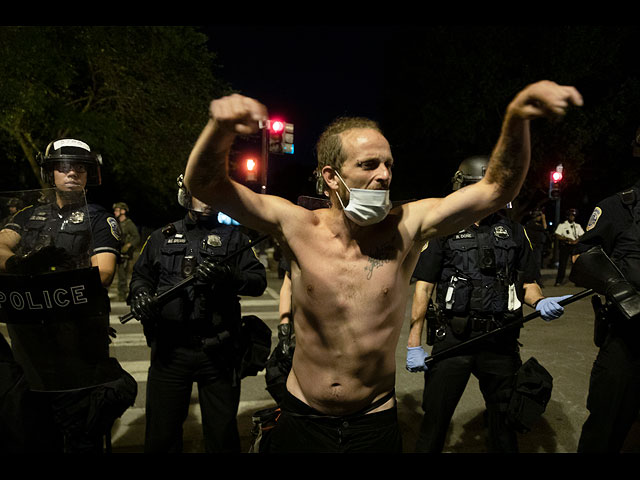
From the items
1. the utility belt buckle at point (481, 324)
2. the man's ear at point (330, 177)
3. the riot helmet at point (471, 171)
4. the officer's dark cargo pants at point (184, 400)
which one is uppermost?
the man's ear at point (330, 177)

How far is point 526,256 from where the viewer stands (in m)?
3.96

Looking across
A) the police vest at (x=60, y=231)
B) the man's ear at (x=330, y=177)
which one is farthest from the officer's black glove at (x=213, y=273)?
the man's ear at (x=330, y=177)

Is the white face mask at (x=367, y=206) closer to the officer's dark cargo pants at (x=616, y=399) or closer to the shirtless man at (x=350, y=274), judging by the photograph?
the shirtless man at (x=350, y=274)

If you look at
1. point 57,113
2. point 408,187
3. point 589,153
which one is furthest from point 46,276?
point 408,187

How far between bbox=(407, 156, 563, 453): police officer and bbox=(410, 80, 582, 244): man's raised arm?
1381mm

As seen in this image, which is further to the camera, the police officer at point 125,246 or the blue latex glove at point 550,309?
the police officer at point 125,246

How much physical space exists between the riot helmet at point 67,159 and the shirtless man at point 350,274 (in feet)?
6.10

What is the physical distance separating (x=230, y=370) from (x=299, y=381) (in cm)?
128

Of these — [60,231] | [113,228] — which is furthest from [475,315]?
[60,231]

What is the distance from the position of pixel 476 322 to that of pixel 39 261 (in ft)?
9.43

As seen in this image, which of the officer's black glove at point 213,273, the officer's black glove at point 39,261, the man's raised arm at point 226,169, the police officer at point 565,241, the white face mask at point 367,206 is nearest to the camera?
the man's raised arm at point 226,169

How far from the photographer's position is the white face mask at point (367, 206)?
2318 millimetres

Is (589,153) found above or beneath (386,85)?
beneath

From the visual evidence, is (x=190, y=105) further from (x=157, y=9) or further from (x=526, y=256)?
(x=526, y=256)
